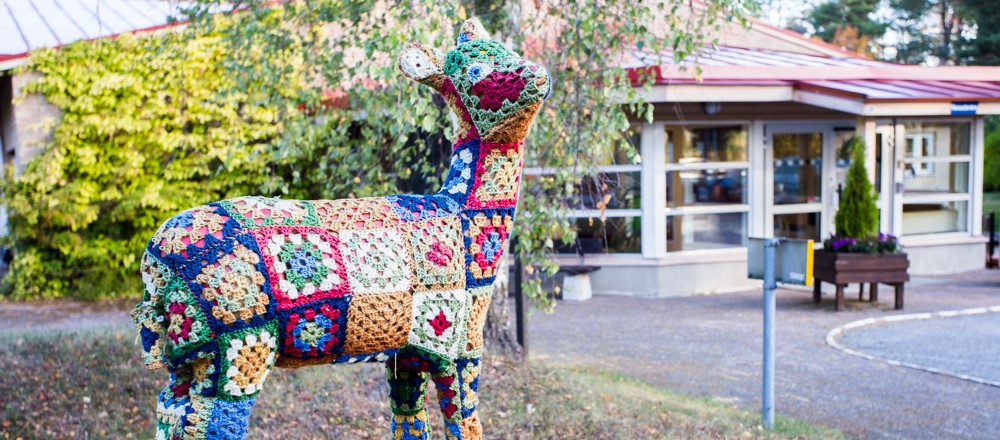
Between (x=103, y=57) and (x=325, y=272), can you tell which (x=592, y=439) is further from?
(x=103, y=57)

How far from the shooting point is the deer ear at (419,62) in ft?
10.3

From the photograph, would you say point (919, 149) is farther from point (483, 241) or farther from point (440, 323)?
point (440, 323)

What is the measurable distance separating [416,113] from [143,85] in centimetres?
780

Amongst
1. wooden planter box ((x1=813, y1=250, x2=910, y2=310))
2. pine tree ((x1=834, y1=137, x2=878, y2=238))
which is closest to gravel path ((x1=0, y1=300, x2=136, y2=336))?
wooden planter box ((x1=813, y1=250, x2=910, y2=310))

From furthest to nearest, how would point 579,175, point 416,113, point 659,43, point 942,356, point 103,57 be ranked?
1. point 103,57
2. point 942,356
3. point 579,175
4. point 659,43
5. point 416,113

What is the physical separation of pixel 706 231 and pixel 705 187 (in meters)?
0.62

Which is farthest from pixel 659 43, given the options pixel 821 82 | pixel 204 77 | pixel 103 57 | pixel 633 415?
pixel 103 57

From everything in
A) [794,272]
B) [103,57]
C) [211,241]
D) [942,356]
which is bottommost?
[942,356]

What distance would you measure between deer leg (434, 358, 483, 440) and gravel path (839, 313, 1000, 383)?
5685 mm

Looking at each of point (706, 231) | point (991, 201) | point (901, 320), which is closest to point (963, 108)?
point (706, 231)

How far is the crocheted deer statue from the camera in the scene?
8.84 ft

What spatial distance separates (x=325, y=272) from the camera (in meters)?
2.82

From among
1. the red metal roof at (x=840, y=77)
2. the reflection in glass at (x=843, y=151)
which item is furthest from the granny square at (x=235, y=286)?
the reflection in glass at (x=843, y=151)

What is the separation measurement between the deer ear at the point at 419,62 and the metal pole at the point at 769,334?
3.14 metres
